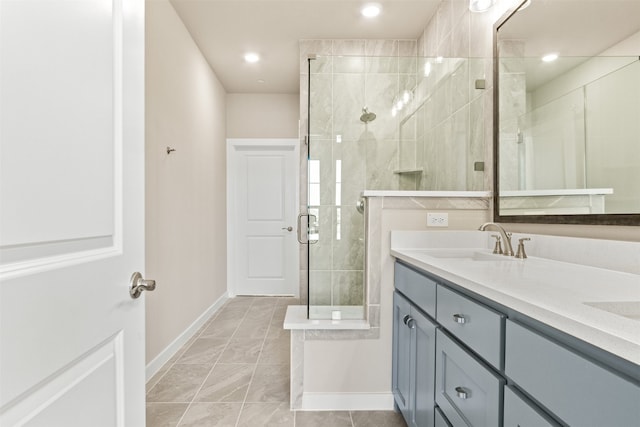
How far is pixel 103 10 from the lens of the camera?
0.69m

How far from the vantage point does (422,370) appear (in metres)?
1.36

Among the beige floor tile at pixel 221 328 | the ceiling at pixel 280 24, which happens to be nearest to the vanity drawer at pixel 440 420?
the beige floor tile at pixel 221 328

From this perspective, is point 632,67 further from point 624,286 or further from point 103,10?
point 103,10

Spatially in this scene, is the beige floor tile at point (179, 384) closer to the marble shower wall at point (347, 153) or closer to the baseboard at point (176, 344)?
the baseboard at point (176, 344)

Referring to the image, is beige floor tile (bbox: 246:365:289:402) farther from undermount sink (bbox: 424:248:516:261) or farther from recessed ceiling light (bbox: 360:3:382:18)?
recessed ceiling light (bbox: 360:3:382:18)

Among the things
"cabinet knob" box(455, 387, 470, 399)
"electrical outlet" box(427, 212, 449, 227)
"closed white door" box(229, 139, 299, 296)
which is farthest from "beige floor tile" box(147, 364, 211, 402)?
"closed white door" box(229, 139, 299, 296)

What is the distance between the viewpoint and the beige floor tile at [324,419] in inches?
66.7

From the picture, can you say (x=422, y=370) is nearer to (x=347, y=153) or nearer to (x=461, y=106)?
(x=347, y=153)

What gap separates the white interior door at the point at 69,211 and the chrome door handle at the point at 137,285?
0.06 feet

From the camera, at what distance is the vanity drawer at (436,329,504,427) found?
2.75 ft

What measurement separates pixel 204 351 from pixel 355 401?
56.8 inches

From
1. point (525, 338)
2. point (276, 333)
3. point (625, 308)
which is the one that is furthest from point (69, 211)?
point (276, 333)

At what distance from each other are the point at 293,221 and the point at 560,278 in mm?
3659

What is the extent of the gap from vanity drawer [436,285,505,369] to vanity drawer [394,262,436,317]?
61mm
